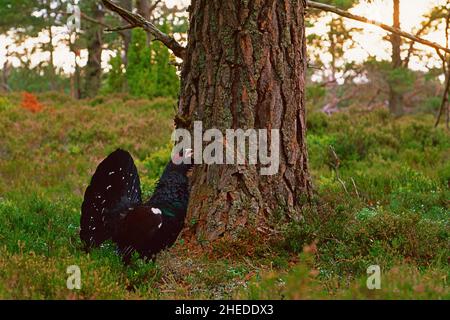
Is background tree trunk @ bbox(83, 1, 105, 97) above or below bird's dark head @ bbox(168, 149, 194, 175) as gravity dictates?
above

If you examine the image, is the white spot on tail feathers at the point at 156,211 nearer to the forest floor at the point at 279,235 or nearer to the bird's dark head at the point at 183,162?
the forest floor at the point at 279,235

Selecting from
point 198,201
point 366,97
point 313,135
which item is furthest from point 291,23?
point 366,97

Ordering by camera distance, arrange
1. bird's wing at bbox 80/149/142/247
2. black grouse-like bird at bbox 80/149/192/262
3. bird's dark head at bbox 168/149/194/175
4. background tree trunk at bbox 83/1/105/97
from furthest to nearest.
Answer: background tree trunk at bbox 83/1/105/97 < bird's dark head at bbox 168/149/194/175 < bird's wing at bbox 80/149/142/247 < black grouse-like bird at bbox 80/149/192/262

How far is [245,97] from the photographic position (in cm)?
494

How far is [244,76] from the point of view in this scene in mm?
4930

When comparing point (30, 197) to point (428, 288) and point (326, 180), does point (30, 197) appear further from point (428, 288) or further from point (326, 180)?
point (428, 288)

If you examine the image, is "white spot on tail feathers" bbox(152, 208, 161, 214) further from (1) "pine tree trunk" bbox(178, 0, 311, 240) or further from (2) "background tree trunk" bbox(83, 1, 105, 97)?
(2) "background tree trunk" bbox(83, 1, 105, 97)

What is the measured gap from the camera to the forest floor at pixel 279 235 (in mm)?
3510

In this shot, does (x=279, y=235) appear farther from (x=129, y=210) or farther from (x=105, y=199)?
(x=105, y=199)

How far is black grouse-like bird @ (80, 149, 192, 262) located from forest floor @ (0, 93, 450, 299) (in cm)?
16

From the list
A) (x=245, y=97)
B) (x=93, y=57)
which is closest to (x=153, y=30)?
(x=245, y=97)

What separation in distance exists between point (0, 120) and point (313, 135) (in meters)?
7.58

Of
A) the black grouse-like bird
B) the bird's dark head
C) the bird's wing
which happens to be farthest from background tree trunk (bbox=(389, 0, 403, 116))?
the bird's wing

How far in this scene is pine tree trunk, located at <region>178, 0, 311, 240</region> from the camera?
16.2 feet
